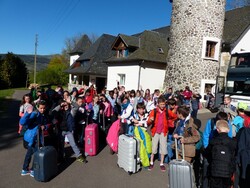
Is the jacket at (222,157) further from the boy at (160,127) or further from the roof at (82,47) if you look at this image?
the roof at (82,47)

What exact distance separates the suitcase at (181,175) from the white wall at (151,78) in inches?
654

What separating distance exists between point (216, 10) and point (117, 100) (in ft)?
43.8

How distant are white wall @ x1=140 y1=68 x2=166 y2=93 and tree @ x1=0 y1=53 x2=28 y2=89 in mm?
31654

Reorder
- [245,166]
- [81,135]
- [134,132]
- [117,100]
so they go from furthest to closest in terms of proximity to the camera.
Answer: [117,100], [81,135], [134,132], [245,166]

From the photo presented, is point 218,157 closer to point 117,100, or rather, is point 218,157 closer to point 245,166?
point 245,166

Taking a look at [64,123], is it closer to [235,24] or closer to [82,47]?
[235,24]

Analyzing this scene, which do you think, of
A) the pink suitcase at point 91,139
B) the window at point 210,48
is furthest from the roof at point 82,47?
the pink suitcase at point 91,139

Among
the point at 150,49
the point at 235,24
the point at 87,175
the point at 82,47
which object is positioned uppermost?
the point at 235,24

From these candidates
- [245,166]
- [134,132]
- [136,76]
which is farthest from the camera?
[136,76]

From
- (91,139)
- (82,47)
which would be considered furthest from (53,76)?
(91,139)

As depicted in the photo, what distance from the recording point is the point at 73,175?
519 centimetres

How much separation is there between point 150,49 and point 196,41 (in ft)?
16.2

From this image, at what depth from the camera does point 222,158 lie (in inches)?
148

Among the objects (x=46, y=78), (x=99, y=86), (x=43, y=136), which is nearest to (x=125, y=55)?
(x=99, y=86)
